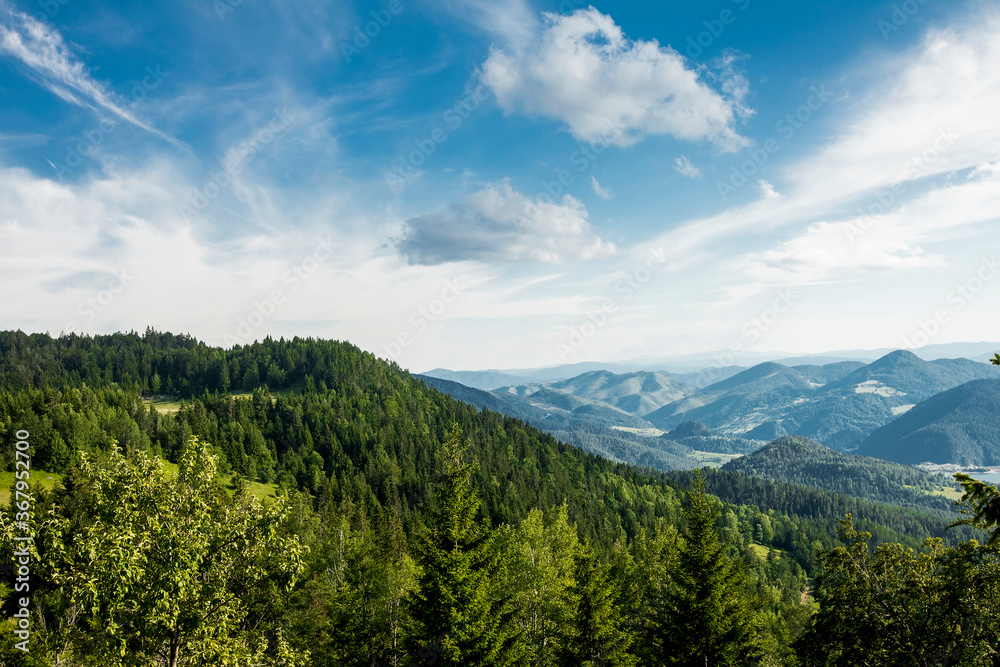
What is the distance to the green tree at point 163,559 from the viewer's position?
13062 millimetres

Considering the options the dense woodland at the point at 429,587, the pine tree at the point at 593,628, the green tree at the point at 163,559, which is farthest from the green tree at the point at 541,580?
the green tree at the point at 163,559

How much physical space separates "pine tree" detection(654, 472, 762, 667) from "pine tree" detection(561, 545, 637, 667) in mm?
2689

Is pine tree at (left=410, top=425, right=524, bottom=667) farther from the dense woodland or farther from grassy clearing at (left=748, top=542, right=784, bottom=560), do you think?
grassy clearing at (left=748, top=542, right=784, bottom=560)

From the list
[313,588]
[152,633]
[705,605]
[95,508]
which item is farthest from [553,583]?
[95,508]

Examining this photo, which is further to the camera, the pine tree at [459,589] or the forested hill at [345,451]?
the forested hill at [345,451]

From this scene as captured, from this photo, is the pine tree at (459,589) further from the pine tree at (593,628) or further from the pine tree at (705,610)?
the pine tree at (705,610)

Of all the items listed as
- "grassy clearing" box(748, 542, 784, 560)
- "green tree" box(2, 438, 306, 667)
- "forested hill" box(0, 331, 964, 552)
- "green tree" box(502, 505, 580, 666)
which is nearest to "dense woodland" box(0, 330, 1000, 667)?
"green tree" box(2, 438, 306, 667)

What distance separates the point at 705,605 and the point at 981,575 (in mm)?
13127

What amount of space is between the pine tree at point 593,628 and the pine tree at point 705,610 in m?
2.69

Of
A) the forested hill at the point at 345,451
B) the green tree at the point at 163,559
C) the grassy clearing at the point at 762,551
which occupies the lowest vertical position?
the grassy clearing at the point at 762,551

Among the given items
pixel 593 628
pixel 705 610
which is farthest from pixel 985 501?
pixel 593 628

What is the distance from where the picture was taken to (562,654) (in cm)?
3209

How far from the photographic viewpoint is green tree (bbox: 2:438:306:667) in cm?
1306

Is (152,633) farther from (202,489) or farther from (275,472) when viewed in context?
(275,472)
